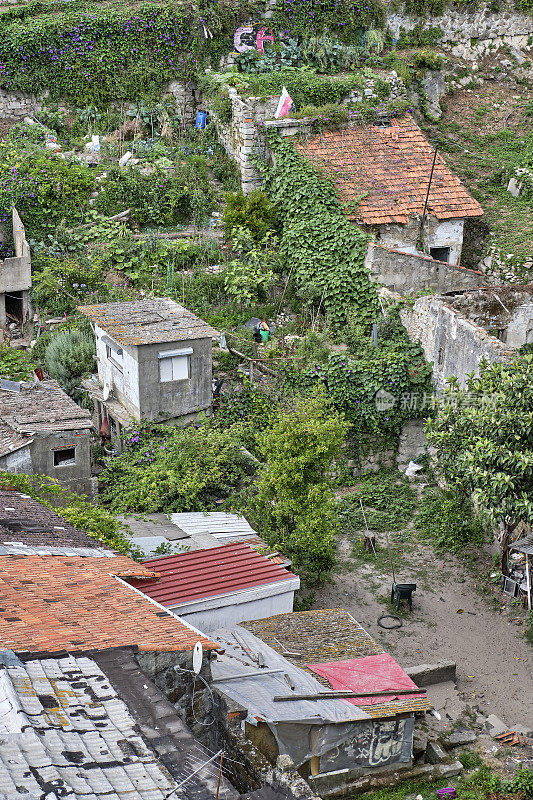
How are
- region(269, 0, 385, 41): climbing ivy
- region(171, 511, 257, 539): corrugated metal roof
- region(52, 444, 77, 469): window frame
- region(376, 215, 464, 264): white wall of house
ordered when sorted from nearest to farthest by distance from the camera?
region(171, 511, 257, 539): corrugated metal roof, region(52, 444, 77, 469): window frame, region(376, 215, 464, 264): white wall of house, region(269, 0, 385, 41): climbing ivy

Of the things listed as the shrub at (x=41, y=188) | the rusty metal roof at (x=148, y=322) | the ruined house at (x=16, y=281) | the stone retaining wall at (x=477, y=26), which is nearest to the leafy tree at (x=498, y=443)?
the rusty metal roof at (x=148, y=322)

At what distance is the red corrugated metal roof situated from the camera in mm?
11883

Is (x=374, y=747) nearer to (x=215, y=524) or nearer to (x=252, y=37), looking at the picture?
(x=215, y=524)

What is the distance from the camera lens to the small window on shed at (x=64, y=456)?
15312 mm

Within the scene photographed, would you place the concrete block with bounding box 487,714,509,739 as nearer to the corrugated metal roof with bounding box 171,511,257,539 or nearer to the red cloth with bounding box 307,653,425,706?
the red cloth with bounding box 307,653,425,706

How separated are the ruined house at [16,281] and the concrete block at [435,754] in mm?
13230

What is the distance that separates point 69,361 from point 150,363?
8.58ft

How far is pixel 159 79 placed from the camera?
2434cm

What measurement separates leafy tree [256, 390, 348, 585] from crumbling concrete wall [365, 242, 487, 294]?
616 centimetres

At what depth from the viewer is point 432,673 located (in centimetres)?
1295

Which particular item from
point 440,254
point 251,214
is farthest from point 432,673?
point 251,214

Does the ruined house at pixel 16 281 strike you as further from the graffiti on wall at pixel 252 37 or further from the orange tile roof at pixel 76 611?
the orange tile roof at pixel 76 611

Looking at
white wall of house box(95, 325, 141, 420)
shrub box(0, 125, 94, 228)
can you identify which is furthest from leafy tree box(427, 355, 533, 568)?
shrub box(0, 125, 94, 228)

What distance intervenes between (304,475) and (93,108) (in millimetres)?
13897
